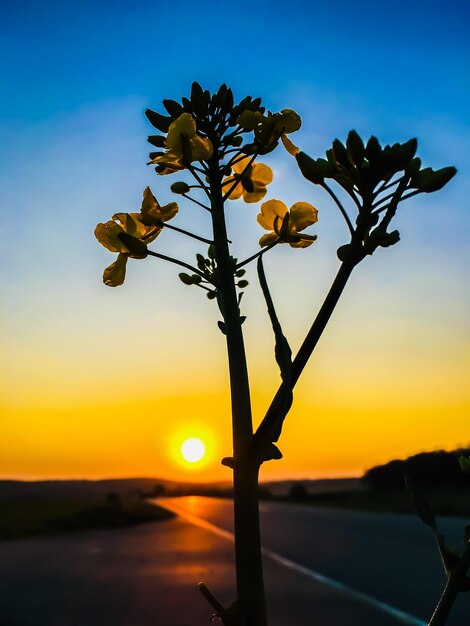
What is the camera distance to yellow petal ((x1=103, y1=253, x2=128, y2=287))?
1.08 m

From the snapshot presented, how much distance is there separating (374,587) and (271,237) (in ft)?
13.7

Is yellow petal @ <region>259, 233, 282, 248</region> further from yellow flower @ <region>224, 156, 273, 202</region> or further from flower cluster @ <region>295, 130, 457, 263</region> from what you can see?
flower cluster @ <region>295, 130, 457, 263</region>

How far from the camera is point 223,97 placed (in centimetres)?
110

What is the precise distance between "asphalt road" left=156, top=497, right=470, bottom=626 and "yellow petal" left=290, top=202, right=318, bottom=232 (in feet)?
7.54

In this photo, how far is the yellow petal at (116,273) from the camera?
108 cm

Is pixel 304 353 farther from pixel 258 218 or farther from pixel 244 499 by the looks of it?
pixel 258 218

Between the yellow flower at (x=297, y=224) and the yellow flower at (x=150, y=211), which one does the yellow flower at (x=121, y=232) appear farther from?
the yellow flower at (x=297, y=224)

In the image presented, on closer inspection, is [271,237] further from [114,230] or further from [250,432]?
[250,432]

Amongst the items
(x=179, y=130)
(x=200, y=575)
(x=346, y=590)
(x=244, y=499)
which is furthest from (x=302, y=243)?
(x=200, y=575)

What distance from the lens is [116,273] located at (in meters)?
1.09

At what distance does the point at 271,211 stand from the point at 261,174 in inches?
3.3

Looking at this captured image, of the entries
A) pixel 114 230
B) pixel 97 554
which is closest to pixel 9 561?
pixel 97 554

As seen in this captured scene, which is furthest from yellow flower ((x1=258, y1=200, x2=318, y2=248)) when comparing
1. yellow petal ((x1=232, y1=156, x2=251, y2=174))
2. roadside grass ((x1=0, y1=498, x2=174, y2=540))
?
roadside grass ((x1=0, y1=498, x2=174, y2=540))

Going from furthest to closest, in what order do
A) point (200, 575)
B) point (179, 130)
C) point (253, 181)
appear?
point (200, 575) → point (253, 181) → point (179, 130)
